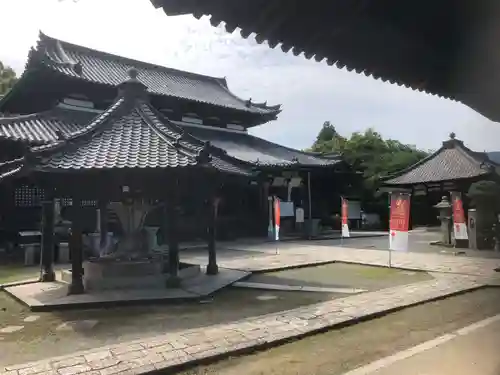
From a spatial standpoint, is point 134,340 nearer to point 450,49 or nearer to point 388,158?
point 450,49

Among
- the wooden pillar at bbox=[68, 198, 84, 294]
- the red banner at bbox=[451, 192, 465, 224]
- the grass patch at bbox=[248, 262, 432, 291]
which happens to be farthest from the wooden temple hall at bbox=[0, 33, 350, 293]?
the red banner at bbox=[451, 192, 465, 224]

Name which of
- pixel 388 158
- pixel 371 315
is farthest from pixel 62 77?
pixel 388 158

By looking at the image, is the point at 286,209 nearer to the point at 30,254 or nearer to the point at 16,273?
the point at 30,254

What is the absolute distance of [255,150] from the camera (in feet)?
84.4

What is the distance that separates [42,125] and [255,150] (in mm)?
11535

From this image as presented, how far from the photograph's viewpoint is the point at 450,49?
208 inches

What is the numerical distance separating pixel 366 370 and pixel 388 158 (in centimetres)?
4303

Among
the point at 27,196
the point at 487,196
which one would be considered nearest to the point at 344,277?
the point at 487,196

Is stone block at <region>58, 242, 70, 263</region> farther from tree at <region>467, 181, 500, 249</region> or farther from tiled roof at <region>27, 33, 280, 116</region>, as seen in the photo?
tree at <region>467, 181, 500, 249</region>

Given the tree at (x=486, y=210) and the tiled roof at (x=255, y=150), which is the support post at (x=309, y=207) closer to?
the tiled roof at (x=255, y=150)

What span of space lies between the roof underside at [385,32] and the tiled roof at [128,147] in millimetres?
3877

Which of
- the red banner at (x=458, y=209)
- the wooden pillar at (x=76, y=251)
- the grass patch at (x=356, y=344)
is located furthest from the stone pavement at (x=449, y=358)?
the red banner at (x=458, y=209)

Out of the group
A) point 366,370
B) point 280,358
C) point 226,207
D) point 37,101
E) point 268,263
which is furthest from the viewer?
point 226,207

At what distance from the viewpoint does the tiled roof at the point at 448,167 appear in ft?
90.8
